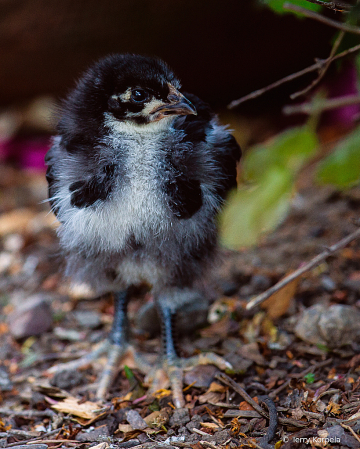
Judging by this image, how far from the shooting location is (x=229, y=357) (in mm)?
2098

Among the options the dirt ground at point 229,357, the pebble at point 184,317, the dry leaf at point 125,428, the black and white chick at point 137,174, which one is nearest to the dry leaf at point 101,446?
the dirt ground at point 229,357

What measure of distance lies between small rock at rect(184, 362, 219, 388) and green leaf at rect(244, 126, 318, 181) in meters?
0.85

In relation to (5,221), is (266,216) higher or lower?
higher

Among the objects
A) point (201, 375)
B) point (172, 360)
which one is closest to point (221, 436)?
point (201, 375)

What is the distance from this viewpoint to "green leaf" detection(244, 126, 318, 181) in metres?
1.77

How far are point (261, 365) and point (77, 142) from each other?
120cm

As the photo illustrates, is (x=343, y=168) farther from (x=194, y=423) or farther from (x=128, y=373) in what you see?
(x=128, y=373)

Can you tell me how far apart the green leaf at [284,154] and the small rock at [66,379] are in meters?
1.22

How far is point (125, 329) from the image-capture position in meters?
2.36

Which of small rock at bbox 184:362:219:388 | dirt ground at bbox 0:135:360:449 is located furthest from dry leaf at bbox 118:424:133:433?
small rock at bbox 184:362:219:388

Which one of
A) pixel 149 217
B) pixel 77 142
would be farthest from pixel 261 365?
pixel 77 142

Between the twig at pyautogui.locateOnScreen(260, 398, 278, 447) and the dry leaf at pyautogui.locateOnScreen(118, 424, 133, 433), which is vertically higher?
the twig at pyautogui.locateOnScreen(260, 398, 278, 447)

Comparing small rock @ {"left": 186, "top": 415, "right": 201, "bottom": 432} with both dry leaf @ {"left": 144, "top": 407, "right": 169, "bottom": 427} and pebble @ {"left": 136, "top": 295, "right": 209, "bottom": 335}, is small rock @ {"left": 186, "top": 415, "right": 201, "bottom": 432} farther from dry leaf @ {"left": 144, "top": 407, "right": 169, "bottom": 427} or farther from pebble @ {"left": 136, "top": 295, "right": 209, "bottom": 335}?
pebble @ {"left": 136, "top": 295, "right": 209, "bottom": 335}

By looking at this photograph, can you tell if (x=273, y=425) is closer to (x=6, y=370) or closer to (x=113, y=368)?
(x=113, y=368)
